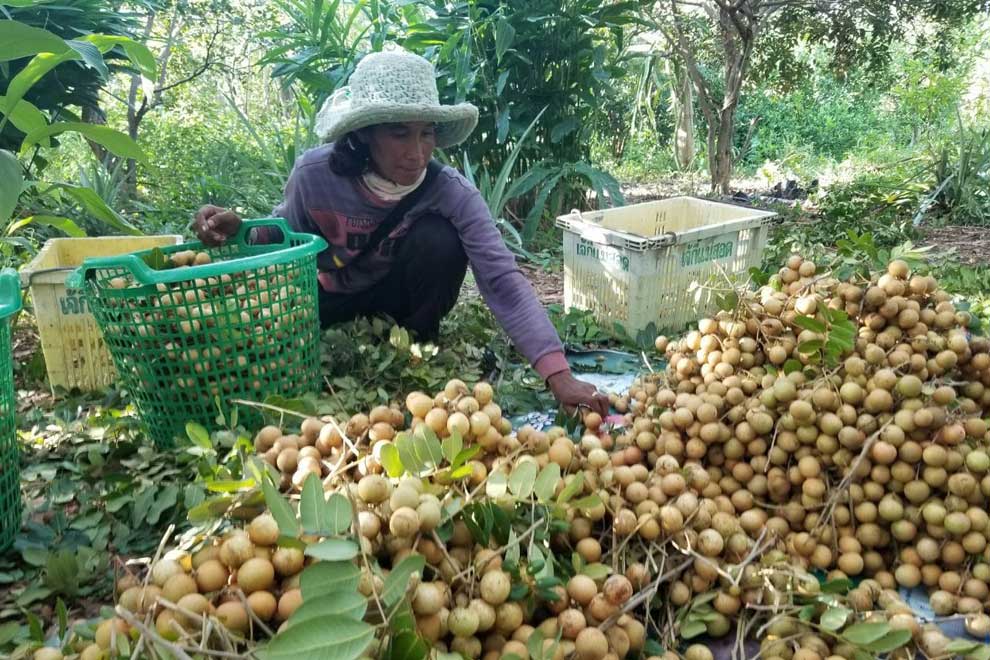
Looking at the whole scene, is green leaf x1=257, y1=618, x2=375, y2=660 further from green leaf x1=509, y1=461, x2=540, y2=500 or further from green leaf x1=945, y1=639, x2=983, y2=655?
green leaf x1=945, y1=639, x2=983, y2=655

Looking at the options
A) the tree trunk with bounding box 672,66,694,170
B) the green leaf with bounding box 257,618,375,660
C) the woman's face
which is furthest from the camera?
the tree trunk with bounding box 672,66,694,170

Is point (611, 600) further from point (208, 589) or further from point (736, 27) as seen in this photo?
point (736, 27)

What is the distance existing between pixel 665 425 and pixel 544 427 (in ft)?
1.81

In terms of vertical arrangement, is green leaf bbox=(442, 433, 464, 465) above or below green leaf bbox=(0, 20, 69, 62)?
below

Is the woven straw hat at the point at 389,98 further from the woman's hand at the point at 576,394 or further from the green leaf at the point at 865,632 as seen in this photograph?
the green leaf at the point at 865,632

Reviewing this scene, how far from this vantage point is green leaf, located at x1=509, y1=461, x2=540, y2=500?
103 cm

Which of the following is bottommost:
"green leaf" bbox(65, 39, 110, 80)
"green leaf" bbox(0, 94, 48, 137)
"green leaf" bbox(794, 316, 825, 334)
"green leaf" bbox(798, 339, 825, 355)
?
"green leaf" bbox(798, 339, 825, 355)

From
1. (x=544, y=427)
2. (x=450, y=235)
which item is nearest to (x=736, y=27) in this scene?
(x=450, y=235)

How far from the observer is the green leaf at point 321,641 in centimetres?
68

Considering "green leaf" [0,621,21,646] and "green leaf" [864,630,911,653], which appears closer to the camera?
"green leaf" [864,630,911,653]

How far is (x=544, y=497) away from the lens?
1.04m

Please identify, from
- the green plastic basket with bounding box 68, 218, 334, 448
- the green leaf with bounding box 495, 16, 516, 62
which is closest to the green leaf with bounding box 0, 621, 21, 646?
the green plastic basket with bounding box 68, 218, 334, 448

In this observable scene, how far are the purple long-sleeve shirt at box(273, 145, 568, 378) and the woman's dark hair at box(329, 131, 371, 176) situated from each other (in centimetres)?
3

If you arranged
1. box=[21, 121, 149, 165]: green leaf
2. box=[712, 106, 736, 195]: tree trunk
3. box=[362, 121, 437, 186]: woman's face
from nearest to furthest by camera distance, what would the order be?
box=[21, 121, 149, 165]: green leaf < box=[362, 121, 437, 186]: woman's face < box=[712, 106, 736, 195]: tree trunk
